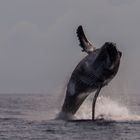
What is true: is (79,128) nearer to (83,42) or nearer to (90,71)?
(90,71)

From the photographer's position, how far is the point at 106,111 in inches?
2012

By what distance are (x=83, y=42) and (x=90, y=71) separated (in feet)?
9.29

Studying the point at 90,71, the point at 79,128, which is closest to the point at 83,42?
the point at 90,71

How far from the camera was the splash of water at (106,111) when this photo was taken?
46375 mm

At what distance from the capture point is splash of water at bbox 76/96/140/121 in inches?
1826

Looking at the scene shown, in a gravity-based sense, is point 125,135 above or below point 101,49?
below

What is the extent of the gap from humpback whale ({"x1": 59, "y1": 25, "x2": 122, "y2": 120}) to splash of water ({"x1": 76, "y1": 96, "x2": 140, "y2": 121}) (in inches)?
102

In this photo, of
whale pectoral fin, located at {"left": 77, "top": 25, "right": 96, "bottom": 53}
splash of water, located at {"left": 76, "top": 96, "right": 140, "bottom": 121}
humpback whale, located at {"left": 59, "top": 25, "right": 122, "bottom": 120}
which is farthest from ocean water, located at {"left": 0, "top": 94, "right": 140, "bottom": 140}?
whale pectoral fin, located at {"left": 77, "top": 25, "right": 96, "bottom": 53}

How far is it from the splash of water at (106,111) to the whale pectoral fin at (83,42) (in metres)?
5.72

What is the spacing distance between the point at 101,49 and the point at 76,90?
3953 mm

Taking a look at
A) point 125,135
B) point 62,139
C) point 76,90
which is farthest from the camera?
point 76,90

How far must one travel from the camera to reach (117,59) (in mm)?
39469

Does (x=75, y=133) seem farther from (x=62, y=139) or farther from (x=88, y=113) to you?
(x=88, y=113)

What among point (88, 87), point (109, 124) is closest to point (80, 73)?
point (88, 87)
